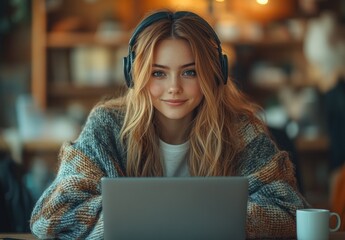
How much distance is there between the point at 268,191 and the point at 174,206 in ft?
1.88

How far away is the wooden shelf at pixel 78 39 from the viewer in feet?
18.5

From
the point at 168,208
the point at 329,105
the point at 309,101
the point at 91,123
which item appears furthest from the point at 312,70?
the point at 168,208

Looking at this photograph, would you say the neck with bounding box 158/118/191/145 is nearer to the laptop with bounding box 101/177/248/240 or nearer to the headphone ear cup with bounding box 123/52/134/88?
the headphone ear cup with bounding box 123/52/134/88

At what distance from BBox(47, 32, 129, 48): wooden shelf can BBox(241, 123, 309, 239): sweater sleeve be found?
10.3 feet

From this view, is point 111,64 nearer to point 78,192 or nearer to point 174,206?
point 78,192

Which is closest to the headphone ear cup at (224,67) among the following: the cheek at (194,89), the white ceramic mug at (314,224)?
the cheek at (194,89)

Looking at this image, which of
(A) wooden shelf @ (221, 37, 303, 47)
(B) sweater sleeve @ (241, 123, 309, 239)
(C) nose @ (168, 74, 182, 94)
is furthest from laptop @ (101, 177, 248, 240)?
(A) wooden shelf @ (221, 37, 303, 47)

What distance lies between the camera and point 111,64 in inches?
226

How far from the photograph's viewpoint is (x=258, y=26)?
5.68 metres

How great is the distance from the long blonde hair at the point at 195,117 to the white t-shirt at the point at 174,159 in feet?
0.09

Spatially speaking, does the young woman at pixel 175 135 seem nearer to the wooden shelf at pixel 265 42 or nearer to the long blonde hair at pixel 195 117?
the long blonde hair at pixel 195 117

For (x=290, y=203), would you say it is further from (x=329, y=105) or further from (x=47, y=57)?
(x=47, y=57)

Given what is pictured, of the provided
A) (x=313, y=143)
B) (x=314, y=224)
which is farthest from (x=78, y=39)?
(x=314, y=224)

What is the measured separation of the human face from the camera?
2.46 metres
